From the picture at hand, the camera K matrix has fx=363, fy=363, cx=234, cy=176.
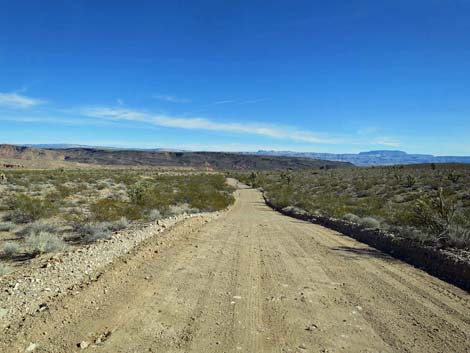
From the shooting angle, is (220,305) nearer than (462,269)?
Yes

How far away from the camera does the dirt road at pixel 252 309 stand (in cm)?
535

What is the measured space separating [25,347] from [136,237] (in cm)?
676

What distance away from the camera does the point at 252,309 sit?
6.63 metres

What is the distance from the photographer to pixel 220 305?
6.77m

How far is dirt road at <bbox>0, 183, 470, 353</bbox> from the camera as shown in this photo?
535cm

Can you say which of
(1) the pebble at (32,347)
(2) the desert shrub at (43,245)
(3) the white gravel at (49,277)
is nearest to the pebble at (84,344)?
(1) the pebble at (32,347)

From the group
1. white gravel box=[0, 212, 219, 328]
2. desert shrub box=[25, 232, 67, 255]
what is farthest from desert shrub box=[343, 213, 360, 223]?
desert shrub box=[25, 232, 67, 255]

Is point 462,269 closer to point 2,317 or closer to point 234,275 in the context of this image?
point 234,275

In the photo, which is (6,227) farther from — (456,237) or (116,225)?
(456,237)

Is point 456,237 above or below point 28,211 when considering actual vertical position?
above

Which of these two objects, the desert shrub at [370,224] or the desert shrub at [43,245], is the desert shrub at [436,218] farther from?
the desert shrub at [43,245]

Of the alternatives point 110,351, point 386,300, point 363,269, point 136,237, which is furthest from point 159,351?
point 136,237

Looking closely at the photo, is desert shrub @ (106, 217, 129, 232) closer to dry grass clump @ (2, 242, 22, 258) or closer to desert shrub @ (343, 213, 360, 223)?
dry grass clump @ (2, 242, 22, 258)

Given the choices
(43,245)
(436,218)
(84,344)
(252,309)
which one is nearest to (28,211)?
(43,245)
